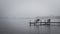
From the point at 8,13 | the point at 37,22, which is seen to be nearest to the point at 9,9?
the point at 8,13

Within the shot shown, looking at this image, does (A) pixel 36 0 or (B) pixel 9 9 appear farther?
(B) pixel 9 9

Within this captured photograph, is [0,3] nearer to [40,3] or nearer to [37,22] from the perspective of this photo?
[40,3]

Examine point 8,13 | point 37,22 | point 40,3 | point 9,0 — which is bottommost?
point 37,22

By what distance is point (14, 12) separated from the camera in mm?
8477

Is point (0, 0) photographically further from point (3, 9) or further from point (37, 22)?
point (37, 22)

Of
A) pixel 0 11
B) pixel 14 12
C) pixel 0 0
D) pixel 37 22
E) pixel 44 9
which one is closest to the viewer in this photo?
pixel 37 22

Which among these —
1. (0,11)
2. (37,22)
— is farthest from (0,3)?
(37,22)

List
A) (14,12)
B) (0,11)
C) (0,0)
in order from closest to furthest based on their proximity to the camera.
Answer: (0,0) → (0,11) → (14,12)

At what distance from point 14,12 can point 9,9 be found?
25.2 inches

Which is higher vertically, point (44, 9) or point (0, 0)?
point (0, 0)

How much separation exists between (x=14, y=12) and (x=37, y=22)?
16.9 feet

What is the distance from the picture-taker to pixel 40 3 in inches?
281

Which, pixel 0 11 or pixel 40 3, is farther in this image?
pixel 0 11

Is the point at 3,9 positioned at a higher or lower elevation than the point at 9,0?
lower
